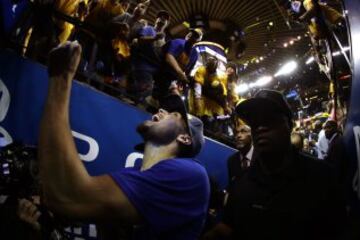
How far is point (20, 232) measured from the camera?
2.64 meters

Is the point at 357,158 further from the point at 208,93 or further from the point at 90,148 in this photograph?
the point at 208,93

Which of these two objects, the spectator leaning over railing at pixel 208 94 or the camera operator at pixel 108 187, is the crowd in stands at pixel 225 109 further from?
the camera operator at pixel 108 187

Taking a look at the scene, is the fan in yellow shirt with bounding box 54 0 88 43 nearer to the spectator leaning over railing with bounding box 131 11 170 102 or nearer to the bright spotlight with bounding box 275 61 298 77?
the spectator leaning over railing with bounding box 131 11 170 102

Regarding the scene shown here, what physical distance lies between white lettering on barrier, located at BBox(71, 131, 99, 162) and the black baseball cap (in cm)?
252

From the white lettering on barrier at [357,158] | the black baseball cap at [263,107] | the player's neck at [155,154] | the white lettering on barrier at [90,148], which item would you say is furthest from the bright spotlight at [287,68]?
the player's neck at [155,154]

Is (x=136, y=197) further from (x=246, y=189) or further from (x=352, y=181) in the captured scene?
(x=352, y=181)

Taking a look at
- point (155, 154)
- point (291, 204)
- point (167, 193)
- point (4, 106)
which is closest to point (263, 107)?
point (291, 204)

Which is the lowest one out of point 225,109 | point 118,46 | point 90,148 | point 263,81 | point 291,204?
point 263,81

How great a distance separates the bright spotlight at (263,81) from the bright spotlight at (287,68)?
3.49 ft

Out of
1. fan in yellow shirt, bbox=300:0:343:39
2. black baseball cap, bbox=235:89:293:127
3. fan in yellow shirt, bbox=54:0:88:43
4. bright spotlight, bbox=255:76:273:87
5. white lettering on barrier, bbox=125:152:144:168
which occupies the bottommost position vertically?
bright spotlight, bbox=255:76:273:87

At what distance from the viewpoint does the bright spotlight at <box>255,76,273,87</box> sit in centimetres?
2445

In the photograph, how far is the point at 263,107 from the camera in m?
2.44

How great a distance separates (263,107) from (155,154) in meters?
0.86

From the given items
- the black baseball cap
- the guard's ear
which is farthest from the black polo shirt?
the guard's ear
